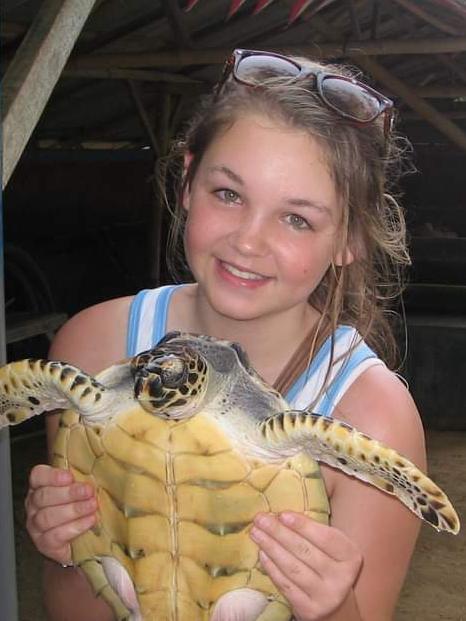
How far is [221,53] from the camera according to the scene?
4.06 meters

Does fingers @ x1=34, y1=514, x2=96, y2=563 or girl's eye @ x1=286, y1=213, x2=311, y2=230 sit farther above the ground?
girl's eye @ x1=286, y1=213, x2=311, y2=230

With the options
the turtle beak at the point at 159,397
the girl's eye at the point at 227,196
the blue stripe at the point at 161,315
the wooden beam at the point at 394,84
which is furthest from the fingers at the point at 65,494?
the wooden beam at the point at 394,84

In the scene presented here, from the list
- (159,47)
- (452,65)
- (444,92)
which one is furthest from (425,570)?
(452,65)

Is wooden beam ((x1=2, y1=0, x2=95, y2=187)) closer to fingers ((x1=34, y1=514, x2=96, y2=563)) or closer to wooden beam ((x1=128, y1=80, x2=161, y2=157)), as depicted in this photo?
fingers ((x1=34, y1=514, x2=96, y2=563))

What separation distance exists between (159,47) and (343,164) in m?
3.42

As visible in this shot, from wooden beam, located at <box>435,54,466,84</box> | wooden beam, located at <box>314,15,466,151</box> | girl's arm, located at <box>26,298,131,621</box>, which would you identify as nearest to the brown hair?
girl's arm, located at <box>26,298,131,621</box>

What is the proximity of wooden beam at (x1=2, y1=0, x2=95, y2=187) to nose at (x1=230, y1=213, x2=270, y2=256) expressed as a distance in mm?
451

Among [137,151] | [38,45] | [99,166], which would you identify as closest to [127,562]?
[38,45]

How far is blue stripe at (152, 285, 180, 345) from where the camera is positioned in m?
1.13

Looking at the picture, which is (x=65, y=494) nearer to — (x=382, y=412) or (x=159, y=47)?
(x=382, y=412)

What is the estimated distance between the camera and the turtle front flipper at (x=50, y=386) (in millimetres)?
917

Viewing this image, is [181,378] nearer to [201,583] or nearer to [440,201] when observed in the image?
[201,583]

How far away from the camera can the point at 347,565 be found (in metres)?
0.91

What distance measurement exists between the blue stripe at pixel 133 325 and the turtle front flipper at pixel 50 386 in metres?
0.19
